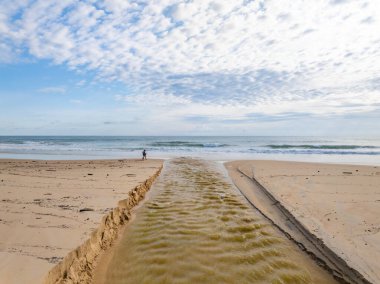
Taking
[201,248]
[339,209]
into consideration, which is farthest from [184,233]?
[339,209]

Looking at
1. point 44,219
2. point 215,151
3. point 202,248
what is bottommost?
point 202,248

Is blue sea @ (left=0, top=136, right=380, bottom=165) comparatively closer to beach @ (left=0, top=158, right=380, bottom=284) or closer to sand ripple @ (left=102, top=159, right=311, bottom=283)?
beach @ (left=0, top=158, right=380, bottom=284)

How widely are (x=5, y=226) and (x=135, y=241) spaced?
2.37 m

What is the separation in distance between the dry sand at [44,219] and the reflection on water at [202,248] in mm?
829

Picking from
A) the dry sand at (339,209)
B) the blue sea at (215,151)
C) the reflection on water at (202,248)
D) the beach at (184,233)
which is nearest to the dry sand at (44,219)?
the beach at (184,233)

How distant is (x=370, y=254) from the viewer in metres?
4.66

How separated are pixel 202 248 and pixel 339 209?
14.9 feet

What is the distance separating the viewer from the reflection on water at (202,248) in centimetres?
407

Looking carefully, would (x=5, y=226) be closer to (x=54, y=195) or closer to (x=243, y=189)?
(x=54, y=195)

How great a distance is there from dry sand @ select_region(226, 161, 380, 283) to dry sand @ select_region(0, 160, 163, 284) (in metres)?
4.50

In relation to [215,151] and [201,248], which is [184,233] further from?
[215,151]

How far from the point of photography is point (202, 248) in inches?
194

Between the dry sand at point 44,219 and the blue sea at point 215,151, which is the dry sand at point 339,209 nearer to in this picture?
the dry sand at point 44,219

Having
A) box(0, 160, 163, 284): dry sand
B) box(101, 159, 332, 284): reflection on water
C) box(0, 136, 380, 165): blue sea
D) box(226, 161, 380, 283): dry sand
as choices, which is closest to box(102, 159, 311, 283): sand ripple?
box(101, 159, 332, 284): reflection on water
